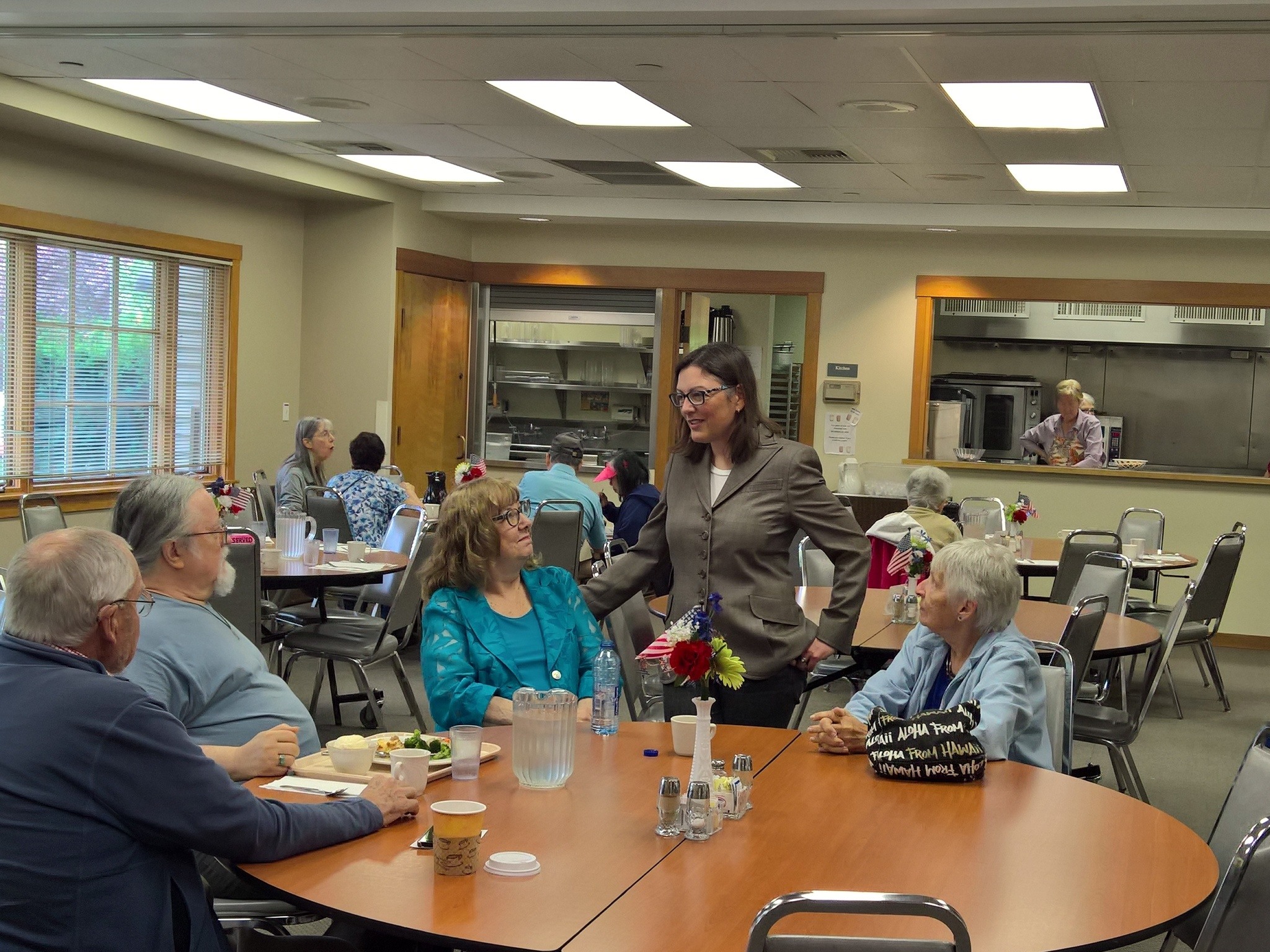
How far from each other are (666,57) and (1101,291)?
559cm

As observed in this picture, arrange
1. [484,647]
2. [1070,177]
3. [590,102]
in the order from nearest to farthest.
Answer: [484,647]
[590,102]
[1070,177]

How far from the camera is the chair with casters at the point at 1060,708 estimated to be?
3.15 meters

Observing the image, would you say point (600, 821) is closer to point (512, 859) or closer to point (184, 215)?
point (512, 859)

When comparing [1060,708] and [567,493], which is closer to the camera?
[1060,708]

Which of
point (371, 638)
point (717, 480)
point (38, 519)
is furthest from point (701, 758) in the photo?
point (38, 519)

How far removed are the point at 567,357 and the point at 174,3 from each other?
20.2 feet

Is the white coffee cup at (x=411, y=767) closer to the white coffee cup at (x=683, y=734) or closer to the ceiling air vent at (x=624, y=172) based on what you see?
the white coffee cup at (x=683, y=734)

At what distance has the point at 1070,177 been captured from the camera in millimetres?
7539

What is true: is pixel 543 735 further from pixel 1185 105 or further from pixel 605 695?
pixel 1185 105

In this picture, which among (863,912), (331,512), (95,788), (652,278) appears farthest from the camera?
(652,278)

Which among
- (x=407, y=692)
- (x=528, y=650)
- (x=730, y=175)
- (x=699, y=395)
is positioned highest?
(x=730, y=175)

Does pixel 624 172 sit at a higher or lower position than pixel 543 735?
higher

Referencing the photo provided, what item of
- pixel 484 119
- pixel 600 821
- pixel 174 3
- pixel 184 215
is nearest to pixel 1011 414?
pixel 484 119

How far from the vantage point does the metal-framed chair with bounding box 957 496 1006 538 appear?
732cm
